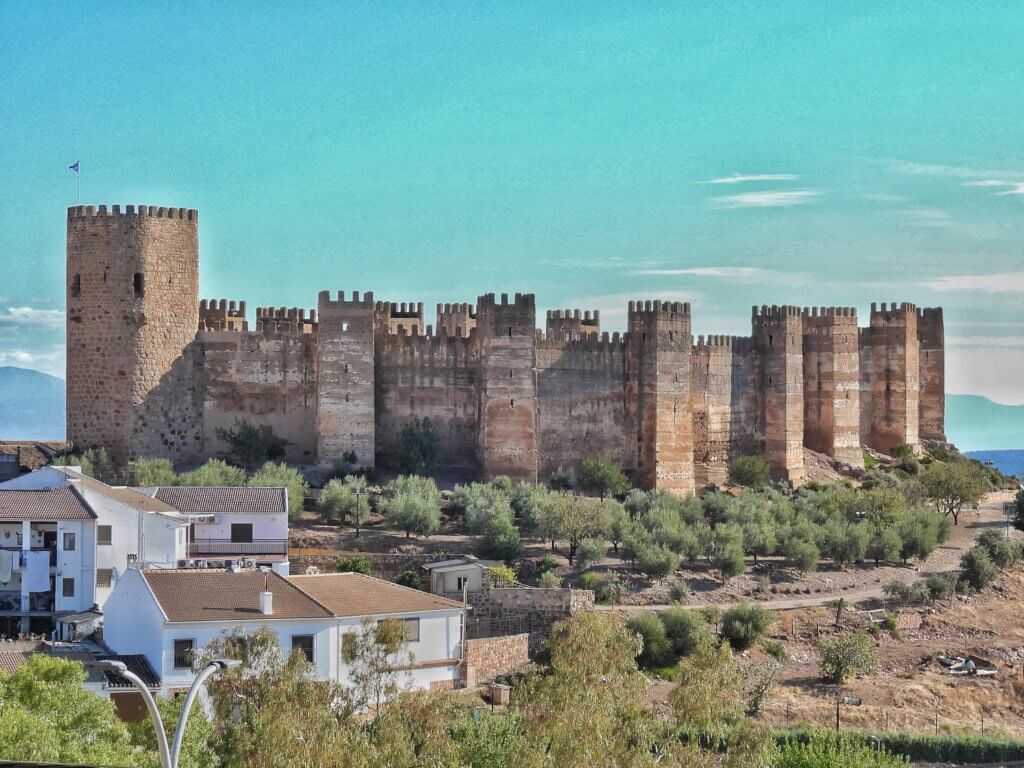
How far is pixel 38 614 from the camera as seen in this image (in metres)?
31.3

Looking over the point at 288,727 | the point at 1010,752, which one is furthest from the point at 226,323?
the point at 288,727

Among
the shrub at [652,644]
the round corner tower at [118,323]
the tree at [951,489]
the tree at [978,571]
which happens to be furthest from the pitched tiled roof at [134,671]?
the tree at [951,489]

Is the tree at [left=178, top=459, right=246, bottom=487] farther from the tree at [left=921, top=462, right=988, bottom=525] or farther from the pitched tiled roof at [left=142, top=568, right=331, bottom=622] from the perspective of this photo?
the tree at [left=921, top=462, right=988, bottom=525]

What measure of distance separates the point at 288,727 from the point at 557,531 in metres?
21.7

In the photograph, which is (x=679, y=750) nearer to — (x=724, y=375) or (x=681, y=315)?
(x=681, y=315)

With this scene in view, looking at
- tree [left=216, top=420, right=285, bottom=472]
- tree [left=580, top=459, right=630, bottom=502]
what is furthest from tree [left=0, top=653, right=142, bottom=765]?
tree [left=580, top=459, right=630, bottom=502]

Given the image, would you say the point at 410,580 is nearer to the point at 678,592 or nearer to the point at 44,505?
the point at 678,592

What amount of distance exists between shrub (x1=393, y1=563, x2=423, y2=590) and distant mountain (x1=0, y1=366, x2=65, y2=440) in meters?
71.1

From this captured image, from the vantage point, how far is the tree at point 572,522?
3762 centimetres

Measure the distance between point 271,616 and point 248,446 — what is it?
16.1 metres

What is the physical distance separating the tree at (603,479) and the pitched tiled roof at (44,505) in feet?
50.5

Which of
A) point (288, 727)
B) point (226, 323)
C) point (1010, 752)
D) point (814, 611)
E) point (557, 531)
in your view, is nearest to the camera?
point (288, 727)

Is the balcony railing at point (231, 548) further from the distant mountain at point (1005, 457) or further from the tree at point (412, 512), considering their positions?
the distant mountain at point (1005, 457)

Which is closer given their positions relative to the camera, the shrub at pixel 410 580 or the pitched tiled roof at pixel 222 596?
the pitched tiled roof at pixel 222 596
